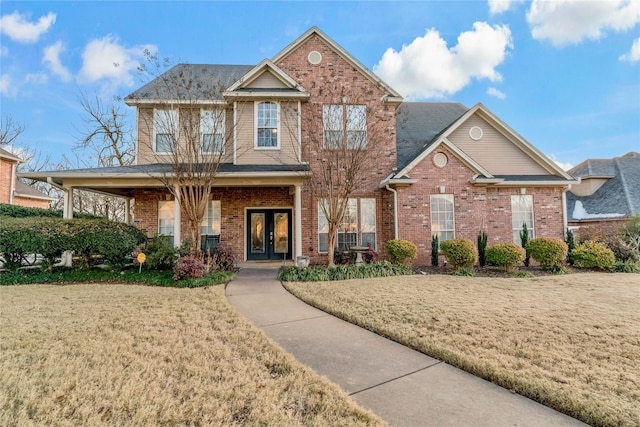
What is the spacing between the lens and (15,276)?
27.6 ft

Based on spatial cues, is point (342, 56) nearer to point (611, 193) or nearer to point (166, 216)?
point (166, 216)

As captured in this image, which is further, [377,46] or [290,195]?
[377,46]

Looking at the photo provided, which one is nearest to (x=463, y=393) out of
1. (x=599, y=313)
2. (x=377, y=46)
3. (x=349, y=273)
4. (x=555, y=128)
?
(x=599, y=313)

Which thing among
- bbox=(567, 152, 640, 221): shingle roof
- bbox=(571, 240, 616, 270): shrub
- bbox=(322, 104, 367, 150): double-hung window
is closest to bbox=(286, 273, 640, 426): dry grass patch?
bbox=(571, 240, 616, 270): shrub

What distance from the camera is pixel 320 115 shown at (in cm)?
1142

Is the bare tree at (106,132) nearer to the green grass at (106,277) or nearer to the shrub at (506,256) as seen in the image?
the green grass at (106,277)

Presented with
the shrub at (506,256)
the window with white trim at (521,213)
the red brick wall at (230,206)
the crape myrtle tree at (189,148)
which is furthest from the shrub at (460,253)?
the crape myrtle tree at (189,148)

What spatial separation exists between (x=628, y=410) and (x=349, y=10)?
44.3ft

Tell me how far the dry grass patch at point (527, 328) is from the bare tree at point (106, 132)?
18647mm

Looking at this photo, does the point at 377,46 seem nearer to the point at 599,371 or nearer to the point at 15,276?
the point at 599,371

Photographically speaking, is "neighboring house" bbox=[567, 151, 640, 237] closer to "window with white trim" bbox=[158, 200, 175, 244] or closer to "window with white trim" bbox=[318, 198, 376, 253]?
"window with white trim" bbox=[318, 198, 376, 253]

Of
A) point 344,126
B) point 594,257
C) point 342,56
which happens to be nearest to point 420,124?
point 342,56

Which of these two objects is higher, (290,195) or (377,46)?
(377,46)

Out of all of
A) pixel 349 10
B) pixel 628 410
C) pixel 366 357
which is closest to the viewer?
pixel 628 410
